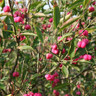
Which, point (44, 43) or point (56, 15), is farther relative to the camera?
point (44, 43)

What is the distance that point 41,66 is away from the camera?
5.82ft

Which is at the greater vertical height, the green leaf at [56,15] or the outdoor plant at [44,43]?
the green leaf at [56,15]

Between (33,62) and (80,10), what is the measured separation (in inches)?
28.8

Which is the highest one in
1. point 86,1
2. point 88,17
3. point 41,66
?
point 86,1

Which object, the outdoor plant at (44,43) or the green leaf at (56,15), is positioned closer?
the green leaf at (56,15)

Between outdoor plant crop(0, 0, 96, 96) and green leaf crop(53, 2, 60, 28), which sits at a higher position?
green leaf crop(53, 2, 60, 28)

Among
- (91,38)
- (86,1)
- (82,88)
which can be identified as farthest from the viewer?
(82,88)

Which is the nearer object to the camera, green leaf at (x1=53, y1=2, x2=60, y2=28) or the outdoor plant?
green leaf at (x1=53, y1=2, x2=60, y2=28)

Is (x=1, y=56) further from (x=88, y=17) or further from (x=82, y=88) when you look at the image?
(x=82, y=88)

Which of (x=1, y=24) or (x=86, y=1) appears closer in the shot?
(x=86, y=1)

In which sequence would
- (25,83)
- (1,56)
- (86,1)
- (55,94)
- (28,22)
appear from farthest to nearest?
(55,94) → (28,22) → (1,56) → (25,83) → (86,1)

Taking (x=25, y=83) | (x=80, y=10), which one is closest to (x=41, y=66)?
(x=25, y=83)

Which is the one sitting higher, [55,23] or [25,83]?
[55,23]

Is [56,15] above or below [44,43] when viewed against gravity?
above
